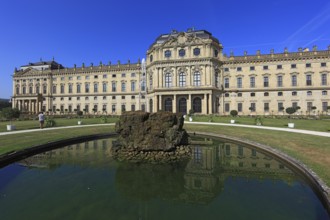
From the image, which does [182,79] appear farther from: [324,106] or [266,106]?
[324,106]

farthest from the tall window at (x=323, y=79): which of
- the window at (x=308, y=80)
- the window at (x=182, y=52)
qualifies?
the window at (x=182, y=52)

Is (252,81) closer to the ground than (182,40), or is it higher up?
closer to the ground

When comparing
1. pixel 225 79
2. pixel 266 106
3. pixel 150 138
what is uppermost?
pixel 225 79

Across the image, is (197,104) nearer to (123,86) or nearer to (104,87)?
(123,86)

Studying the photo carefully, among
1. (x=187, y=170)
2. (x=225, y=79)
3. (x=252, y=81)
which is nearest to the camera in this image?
(x=187, y=170)

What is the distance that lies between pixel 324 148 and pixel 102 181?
13.5 meters

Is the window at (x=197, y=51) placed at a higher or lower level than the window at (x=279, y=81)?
higher

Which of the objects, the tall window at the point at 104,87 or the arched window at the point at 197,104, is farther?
the tall window at the point at 104,87

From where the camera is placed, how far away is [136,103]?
59.9m

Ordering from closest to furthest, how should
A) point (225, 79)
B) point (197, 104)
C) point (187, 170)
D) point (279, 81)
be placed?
point (187, 170)
point (197, 104)
point (279, 81)
point (225, 79)

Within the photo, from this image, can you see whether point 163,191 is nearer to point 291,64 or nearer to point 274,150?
point 274,150

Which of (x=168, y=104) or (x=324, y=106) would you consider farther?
(x=168, y=104)

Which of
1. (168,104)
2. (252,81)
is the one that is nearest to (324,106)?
(252,81)

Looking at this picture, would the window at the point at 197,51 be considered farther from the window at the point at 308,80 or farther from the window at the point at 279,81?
the window at the point at 308,80
